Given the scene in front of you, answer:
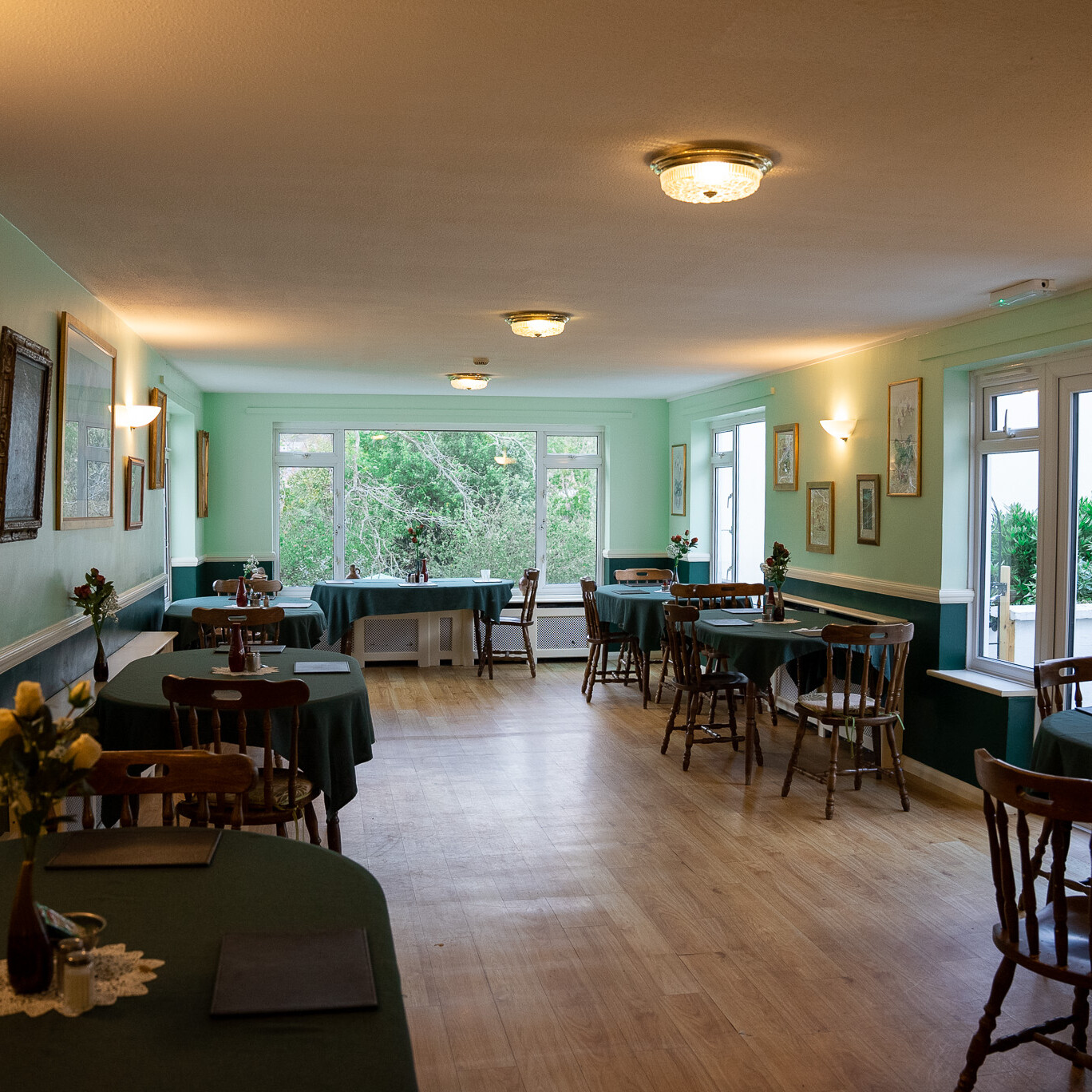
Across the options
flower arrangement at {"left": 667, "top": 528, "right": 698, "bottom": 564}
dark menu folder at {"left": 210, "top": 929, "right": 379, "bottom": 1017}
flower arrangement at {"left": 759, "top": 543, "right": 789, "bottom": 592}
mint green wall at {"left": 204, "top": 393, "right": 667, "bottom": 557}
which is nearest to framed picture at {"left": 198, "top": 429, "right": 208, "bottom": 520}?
mint green wall at {"left": 204, "top": 393, "right": 667, "bottom": 557}

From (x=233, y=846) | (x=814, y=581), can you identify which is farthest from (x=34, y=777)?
(x=814, y=581)

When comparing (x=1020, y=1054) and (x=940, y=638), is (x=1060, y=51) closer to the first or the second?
(x=1020, y=1054)

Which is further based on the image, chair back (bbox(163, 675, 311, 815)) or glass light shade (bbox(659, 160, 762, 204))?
chair back (bbox(163, 675, 311, 815))

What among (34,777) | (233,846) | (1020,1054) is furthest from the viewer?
(1020,1054)

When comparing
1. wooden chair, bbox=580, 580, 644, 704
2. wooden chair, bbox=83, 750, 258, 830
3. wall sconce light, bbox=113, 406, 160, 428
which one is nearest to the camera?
wooden chair, bbox=83, 750, 258, 830

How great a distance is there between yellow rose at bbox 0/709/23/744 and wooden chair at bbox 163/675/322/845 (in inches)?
69.7

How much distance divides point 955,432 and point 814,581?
1657 millimetres

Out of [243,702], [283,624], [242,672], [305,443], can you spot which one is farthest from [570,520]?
[243,702]

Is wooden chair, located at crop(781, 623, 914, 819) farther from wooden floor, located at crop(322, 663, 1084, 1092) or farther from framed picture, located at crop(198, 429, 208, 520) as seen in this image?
framed picture, located at crop(198, 429, 208, 520)

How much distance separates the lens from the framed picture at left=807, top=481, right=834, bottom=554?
6676 mm

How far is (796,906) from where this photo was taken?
3717 mm

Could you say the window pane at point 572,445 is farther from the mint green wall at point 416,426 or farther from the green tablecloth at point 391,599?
the green tablecloth at point 391,599

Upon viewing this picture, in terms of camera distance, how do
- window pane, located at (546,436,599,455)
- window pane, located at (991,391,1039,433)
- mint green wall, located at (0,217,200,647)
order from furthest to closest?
1. window pane, located at (546,436,599,455)
2. window pane, located at (991,391,1039,433)
3. mint green wall, located at (0,217,200,647)

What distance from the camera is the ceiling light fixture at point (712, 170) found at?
9.04ft
